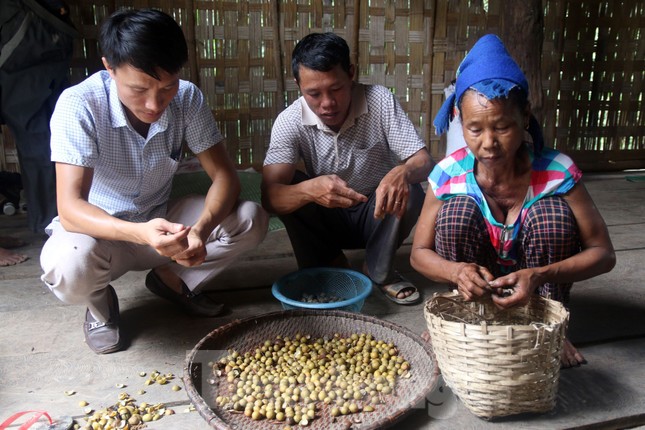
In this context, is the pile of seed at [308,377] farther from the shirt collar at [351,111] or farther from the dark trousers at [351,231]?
the shirt collar at [351,111]

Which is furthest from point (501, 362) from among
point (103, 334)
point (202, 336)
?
point (103, 334)

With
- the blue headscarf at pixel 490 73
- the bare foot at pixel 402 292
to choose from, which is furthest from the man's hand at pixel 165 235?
the bare foot at pixel 402 292

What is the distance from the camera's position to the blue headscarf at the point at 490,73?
1.68 meters

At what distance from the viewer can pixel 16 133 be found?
3.37 m

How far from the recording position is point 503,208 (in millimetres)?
2002

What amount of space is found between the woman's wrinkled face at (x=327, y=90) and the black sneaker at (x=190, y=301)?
0.93 m

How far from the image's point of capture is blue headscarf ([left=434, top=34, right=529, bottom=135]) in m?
1.68

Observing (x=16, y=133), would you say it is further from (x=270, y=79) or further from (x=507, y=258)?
(x=507, y=258)

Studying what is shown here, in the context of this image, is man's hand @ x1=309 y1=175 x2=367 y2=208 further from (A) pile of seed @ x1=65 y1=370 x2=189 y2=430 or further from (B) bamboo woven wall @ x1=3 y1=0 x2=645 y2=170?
(B) bamboo woven wall @ x1=3 y1=0 x2=645 y2=170

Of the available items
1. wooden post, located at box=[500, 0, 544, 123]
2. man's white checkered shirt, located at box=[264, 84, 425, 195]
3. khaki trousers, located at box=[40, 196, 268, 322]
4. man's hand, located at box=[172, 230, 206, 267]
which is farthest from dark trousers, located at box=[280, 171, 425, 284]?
wooden post, located at box=[500, 0, 544, 123]

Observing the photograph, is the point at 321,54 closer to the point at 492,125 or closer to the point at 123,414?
the point at 492,125

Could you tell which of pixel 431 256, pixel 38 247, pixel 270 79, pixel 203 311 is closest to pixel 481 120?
pixel 431 256

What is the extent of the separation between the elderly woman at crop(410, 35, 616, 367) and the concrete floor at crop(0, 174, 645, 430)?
8.6 inches

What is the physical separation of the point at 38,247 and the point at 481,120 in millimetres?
2694
